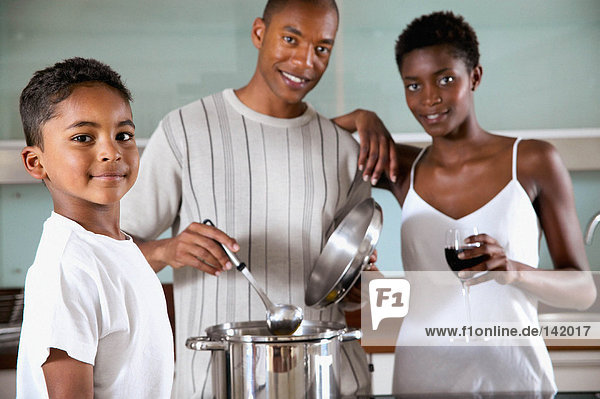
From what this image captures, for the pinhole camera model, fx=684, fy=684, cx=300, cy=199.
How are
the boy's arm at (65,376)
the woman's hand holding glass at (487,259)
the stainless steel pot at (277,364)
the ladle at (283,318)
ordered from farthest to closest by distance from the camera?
the woman's hand holding glass at (487,259) < the ladle at (283,318) < the stainless steel pot at (277,364) < the boy's arm at (65,376)

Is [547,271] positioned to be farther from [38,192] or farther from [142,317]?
[38,192]

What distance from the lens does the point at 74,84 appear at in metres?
0.53

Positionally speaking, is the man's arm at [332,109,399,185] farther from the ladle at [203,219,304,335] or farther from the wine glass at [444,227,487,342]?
the ladle at [203,219,304,335]

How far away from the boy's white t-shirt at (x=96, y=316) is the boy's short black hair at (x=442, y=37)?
0.79m

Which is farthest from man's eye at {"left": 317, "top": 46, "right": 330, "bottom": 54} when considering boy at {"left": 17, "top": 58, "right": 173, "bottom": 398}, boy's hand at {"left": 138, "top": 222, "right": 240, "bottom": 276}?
boy at {"left": 17, "top": 58, "right": 173, "bottom": 398}

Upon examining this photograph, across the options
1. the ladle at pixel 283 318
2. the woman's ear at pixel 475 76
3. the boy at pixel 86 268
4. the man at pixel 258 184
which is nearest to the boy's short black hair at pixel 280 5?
the man at pixel 258 184

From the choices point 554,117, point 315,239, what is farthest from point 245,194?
point 554,117

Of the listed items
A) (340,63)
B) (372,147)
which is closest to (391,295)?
(372,147)

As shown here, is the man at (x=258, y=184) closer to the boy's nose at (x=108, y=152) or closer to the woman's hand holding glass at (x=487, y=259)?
the woman's hand holding glass at (x=487, y=259)

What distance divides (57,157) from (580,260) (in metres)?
0.88

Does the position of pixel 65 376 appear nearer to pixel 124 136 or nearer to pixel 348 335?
pixel 124 136

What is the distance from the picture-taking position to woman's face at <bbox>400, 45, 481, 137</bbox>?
3.81 ft

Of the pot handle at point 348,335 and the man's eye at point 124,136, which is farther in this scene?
the pot handle at point 348,335

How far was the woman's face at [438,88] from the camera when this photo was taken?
45.8 inches
